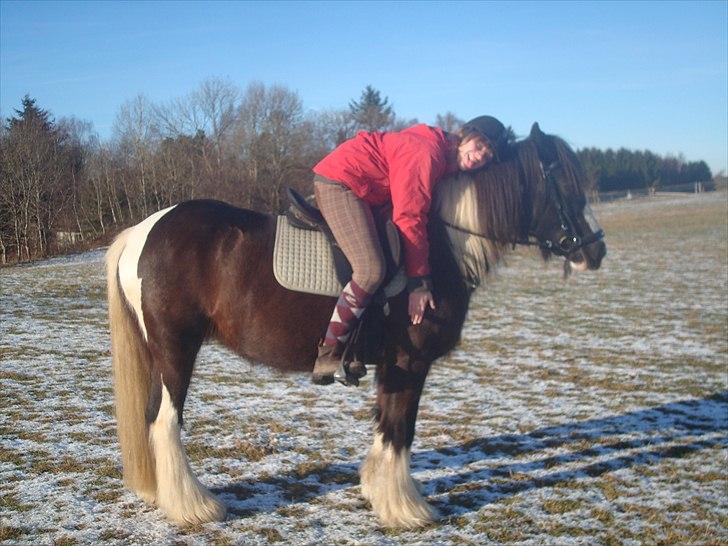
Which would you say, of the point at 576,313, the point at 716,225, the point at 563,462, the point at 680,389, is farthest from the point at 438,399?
the point at 716,225

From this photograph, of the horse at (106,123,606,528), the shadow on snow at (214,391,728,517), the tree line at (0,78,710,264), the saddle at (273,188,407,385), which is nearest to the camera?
the saddle at (273,188,407,385)

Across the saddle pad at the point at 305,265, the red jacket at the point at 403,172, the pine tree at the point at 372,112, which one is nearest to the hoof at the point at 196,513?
the saddle pad at the point at 305,265

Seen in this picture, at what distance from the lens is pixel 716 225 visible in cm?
2770

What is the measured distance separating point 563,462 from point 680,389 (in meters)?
2.62

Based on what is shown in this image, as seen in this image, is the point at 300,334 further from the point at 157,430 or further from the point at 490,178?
the point at 490,178

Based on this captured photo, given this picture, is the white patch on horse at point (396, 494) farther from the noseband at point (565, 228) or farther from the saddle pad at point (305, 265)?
the noseband at point (565, 228)

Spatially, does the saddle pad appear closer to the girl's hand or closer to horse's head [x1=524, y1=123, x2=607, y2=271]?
the girl's hand

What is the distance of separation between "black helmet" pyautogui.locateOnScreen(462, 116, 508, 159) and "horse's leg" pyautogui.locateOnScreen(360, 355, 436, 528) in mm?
1322

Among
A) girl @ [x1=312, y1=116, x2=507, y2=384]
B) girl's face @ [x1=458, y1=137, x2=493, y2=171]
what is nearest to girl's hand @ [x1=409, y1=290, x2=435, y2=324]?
girl @ [x1=312, y1=116, x2=507, y2=384]

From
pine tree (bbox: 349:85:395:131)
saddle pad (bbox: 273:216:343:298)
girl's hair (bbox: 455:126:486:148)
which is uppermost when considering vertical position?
pine tree (bbox: 349:85:395:131)

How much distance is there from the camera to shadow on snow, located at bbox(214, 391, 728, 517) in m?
3.77

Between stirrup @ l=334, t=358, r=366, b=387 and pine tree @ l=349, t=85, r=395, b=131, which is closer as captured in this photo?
stirrup @ l=334, t=358, r=366, b=387

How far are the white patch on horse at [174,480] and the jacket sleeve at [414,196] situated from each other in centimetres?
168

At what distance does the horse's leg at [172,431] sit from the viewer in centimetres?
339
